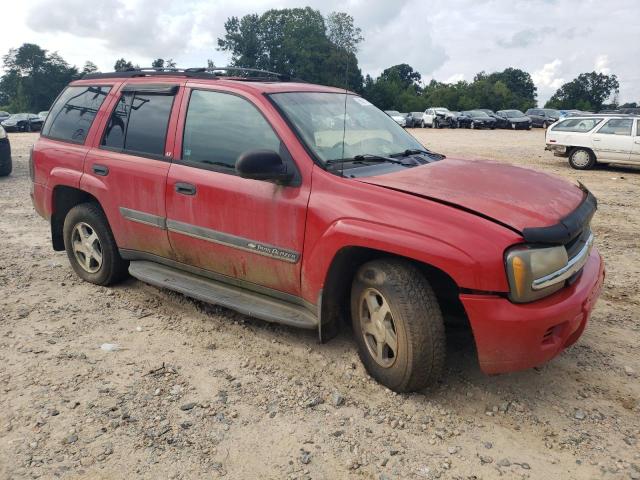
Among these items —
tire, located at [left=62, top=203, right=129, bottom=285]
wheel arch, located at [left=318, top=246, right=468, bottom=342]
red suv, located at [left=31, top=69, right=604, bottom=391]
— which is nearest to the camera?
red suv, located at [left=31, top=69, right=604, bottom=391]

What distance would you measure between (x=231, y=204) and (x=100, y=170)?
149 cm

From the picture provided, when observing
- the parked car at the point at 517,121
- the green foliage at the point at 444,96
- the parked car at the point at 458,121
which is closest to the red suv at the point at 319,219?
the parked car at the point at 517,121

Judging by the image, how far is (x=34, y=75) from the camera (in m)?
74.6

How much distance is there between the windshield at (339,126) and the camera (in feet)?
11.4

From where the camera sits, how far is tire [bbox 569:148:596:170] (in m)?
13.4

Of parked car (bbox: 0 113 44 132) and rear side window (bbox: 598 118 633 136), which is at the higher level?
rear side window (bbox: 598 118 633 136)

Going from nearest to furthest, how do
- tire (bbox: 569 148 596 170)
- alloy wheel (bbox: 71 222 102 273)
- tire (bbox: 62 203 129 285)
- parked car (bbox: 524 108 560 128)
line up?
tire (bbox: 62 203 129 285)
alloy wheel (bbox: 71 222 102 273)
tire (bbox: 569 148 596 170)
parked car (bbox: 524 108 560 128)

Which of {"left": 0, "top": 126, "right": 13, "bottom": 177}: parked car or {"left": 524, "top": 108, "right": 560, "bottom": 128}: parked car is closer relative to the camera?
{"left": 0, "top": 126, "right": 13, "bottom": 177}: parked car

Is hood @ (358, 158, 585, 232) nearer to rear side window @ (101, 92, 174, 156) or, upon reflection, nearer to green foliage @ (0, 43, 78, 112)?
rear side window @ (101, 92, 174, 156)

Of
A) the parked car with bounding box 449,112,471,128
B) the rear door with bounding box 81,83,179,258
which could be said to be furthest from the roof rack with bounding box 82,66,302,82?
the parked car with bounding box 449,112,471,128

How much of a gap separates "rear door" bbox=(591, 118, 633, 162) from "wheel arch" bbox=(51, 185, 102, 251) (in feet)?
40.8

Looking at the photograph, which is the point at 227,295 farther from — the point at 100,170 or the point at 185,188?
the point at 100,170

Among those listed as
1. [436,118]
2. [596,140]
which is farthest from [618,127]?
[436,118]

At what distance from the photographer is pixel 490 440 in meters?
2.75
